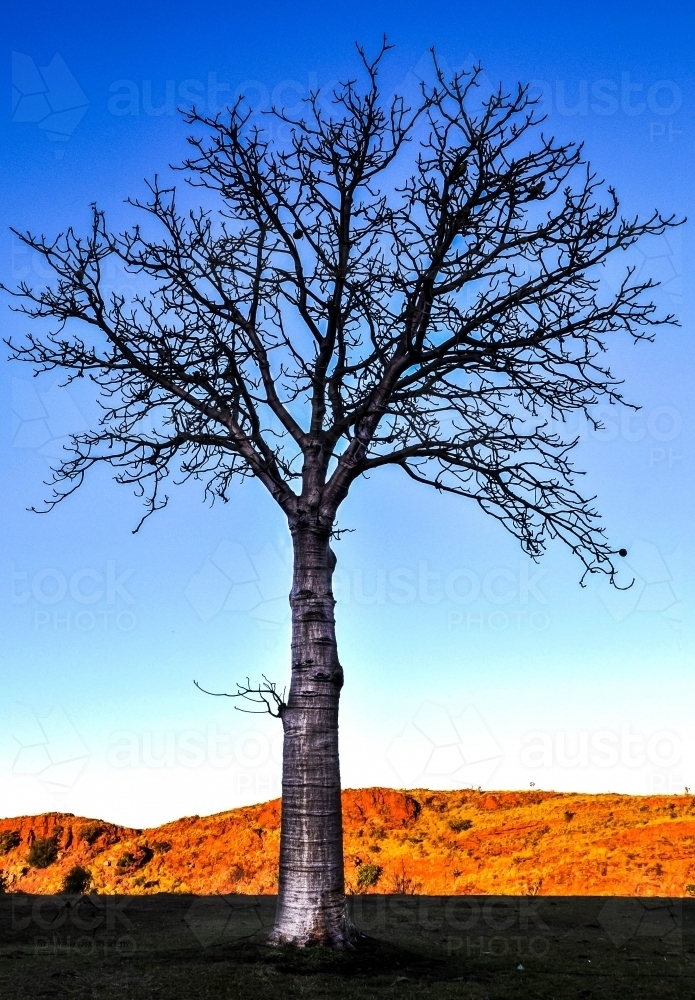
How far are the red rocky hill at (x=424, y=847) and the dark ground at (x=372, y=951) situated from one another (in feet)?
21.5

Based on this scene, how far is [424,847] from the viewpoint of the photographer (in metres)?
26.1

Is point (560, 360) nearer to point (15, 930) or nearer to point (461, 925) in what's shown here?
point (461, 925)

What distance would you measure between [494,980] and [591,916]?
5.40 m

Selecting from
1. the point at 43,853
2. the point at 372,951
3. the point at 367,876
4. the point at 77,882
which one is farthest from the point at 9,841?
the point at 372,951

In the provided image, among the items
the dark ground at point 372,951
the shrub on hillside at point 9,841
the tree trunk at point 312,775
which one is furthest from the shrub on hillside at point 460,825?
the tree trunk at point 312,775

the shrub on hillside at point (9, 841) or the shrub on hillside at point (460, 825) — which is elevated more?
the shrub on hillside at point (460, 825)

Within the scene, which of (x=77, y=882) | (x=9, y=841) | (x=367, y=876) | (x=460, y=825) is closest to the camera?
(x=367, y=876)

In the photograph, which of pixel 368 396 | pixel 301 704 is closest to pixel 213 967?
pixel 301 704

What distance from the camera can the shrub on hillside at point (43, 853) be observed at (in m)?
30.5

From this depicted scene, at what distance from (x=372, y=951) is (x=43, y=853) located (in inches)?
1001

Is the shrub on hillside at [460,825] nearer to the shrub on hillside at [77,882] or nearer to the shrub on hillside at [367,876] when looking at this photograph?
the shrub on hillside at [367,876]

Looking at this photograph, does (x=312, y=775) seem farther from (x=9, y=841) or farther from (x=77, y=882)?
(x=9, y=841)

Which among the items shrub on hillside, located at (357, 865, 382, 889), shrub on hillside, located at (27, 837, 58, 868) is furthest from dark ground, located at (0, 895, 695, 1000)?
shrub on hillside, located at (27, 837, 58, 868)

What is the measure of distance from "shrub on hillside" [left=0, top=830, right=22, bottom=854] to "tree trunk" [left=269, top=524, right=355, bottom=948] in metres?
26.7
